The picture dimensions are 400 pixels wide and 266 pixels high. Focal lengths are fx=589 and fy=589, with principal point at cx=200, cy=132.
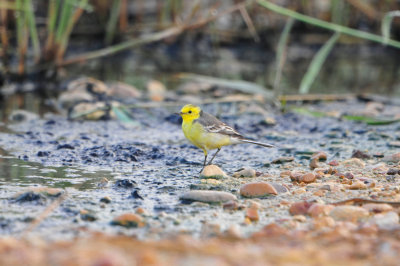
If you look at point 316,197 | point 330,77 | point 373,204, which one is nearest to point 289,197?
point 316,197

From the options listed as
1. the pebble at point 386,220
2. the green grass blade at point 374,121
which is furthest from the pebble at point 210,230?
the green grass blade at point 374,121

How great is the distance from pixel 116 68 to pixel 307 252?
7769 mm

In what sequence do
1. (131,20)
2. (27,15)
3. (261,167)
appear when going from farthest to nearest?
(131,20), (27,15), (261,167)

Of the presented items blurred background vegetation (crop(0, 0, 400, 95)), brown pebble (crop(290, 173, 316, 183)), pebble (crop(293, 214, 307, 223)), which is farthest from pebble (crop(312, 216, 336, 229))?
blurred background vegetation (crop(0, 0, 400, 95))

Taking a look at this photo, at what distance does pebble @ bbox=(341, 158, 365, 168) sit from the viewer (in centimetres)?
466

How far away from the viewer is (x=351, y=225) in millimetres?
3201

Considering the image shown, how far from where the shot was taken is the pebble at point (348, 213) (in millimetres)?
3365

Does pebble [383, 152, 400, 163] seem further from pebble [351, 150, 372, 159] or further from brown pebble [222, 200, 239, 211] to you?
brown pebble [222, 200, 239, 211]

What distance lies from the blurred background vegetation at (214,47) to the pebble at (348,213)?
4792 mm

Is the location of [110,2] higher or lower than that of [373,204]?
higher

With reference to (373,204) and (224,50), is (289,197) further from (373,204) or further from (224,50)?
(224,50)

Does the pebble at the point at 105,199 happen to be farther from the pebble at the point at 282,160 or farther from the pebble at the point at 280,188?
the pebble at the point at 282,160

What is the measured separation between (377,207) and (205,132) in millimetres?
1621

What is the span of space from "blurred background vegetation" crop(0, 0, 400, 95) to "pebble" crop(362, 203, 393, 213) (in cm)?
475
